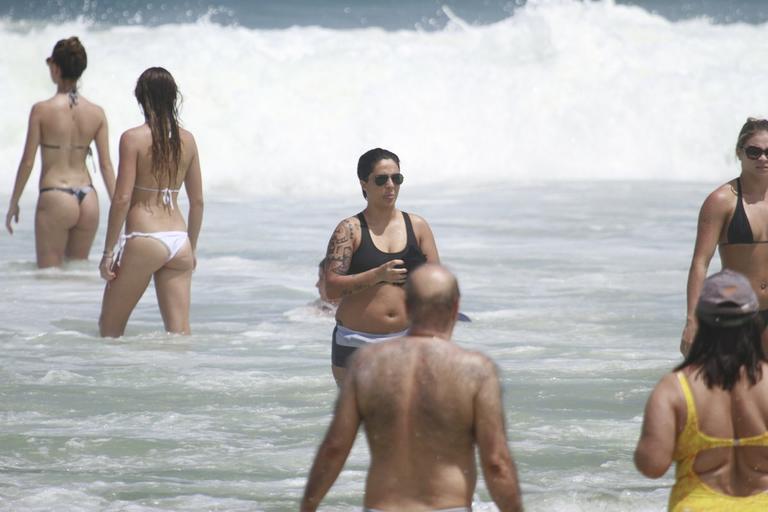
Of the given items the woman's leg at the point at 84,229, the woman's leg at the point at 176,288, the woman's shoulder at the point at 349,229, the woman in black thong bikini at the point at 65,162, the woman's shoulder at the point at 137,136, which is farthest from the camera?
the woman's leg at the point at 84,229

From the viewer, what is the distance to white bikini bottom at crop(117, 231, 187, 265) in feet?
27.0

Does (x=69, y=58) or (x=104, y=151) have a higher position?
(x=69, y=58)

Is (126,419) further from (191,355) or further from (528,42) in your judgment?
(528,42)

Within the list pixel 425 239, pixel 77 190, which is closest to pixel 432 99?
pixel 77 190

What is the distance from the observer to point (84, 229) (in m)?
11.4

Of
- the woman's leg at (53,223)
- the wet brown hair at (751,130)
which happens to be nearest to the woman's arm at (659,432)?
the wet brown hair at (751,130)

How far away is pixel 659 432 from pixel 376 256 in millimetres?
2516

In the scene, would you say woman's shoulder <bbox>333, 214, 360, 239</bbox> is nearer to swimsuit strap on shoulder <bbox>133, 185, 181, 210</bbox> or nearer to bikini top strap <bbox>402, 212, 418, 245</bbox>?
bikini top strap <bbox>402, 212, 418, 245</bbox>

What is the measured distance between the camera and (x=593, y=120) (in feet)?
78.1

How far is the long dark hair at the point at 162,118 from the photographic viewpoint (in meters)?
7.85

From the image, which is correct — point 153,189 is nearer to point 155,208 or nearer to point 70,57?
point 155,208

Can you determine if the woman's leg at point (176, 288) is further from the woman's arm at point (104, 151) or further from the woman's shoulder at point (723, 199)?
the woman's shoulder at point (723, 199)

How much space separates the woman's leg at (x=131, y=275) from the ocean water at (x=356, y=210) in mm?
333

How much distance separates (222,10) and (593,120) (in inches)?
627
